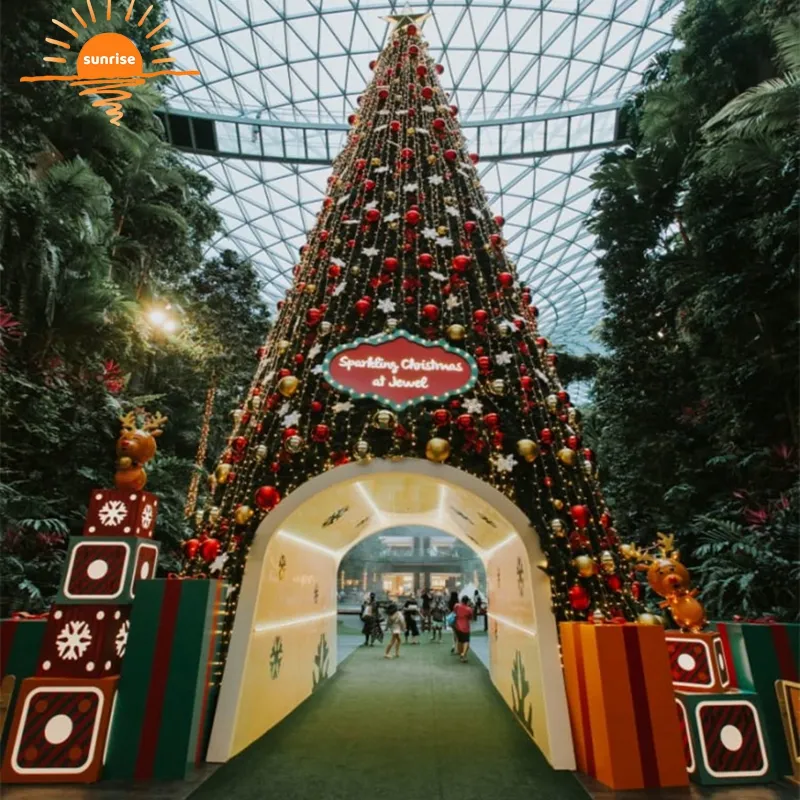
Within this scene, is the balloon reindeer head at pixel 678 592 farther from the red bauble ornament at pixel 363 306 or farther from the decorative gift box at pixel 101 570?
the decorative gift box at pixel 101 570

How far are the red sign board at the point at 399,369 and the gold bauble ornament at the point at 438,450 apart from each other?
0.52m

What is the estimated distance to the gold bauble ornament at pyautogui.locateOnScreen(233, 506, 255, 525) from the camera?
440 cm

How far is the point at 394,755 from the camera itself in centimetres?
409

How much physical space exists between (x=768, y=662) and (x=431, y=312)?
4.27 metres

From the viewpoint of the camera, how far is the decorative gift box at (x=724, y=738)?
11.4 ft

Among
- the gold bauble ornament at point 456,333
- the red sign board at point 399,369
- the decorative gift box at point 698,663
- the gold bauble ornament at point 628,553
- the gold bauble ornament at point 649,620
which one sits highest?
the gold bauble ornament at point 456,333

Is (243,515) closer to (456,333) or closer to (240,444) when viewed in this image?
(240,444)

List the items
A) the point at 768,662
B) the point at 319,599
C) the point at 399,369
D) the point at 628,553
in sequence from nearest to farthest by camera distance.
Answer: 1. the point at 768,662
2. the point at 628,553
3. the point at 399,369
4. the point at 319,599

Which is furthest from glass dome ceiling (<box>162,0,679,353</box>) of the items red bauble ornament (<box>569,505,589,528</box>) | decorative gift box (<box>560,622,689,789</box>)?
decorative gift box (<box>560,622,689,789</box>)

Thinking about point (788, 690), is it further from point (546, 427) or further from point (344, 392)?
point (344, 392)

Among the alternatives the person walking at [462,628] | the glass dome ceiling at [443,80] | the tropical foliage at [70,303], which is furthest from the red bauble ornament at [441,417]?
the glass dome ceiling at [443,80]

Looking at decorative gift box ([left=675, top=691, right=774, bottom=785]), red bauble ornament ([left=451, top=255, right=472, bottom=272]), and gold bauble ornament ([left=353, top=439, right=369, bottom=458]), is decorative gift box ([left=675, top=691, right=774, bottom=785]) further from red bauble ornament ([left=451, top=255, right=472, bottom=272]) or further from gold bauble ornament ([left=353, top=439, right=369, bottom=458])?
red bauble ornament ([left=451, top=255, right=472, bottom=272])

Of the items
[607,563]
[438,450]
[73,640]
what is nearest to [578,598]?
[607,563]

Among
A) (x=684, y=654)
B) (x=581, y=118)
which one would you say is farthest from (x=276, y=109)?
(x=684, y=654)
